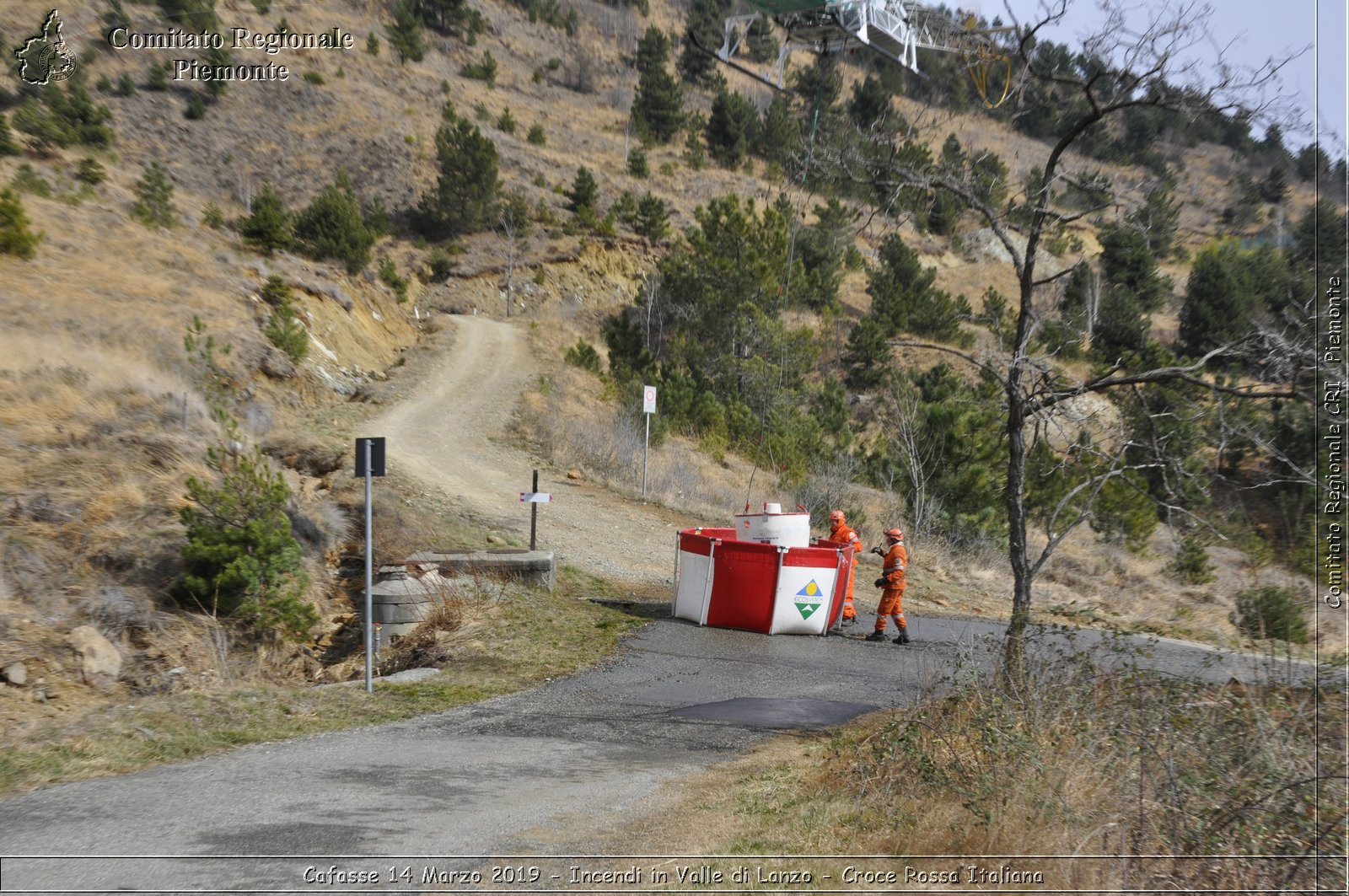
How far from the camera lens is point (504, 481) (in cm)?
2194

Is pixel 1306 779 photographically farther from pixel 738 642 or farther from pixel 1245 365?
pixel 738 642

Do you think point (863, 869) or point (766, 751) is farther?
point (766, 751)

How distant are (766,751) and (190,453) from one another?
10.8 meters

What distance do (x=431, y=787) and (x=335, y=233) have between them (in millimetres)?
34121

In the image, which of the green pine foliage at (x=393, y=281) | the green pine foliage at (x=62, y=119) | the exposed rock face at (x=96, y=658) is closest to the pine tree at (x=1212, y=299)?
the exposed rock face at (x=96, y=658)

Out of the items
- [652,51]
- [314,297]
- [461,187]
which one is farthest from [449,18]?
[314,297]

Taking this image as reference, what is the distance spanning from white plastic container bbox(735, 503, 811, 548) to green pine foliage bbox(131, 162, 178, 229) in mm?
24677

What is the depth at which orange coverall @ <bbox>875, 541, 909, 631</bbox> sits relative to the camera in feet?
43.1

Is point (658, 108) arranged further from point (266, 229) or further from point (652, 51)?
point (266, 229)

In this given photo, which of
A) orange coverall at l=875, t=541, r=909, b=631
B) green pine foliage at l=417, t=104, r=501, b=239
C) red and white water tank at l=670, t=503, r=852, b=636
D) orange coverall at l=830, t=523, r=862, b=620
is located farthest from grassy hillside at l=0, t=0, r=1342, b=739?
red and white water tank at l=670, t=503, r=852, b=636

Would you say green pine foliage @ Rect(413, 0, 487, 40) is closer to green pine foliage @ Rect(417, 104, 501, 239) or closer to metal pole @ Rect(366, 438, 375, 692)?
green pine foliage @ Rect(417, 104, 501, 239)

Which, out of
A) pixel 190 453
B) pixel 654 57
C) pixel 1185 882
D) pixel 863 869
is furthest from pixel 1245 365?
pixel 654 57

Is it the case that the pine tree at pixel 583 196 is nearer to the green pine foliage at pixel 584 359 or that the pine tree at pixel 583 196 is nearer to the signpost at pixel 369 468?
the green pine foliage at pixel 584 359

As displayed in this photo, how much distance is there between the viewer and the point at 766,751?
823 cm
